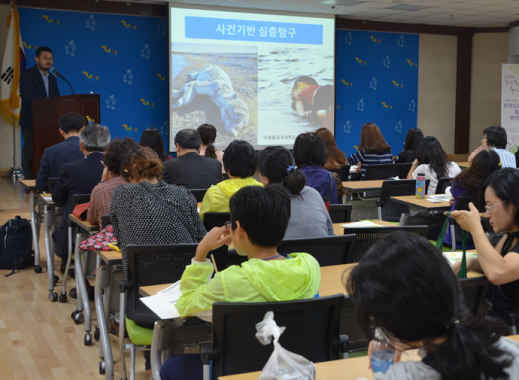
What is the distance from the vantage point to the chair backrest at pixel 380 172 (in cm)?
664

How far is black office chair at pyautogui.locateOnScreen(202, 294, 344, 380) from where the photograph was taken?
1.83 metres

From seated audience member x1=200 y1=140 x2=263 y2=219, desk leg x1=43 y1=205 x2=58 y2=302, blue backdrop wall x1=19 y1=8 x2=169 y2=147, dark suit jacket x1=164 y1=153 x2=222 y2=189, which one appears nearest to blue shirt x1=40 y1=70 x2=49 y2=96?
blue backdrop wall x1=19 y1=8 x2=169 y2=147

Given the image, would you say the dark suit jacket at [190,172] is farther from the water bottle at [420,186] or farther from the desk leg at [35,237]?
the water bottle at [420,186]

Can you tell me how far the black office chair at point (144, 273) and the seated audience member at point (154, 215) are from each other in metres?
0.21

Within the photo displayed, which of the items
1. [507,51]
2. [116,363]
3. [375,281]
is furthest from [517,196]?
[507,51]

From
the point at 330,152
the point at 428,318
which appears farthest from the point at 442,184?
the point at 428,318

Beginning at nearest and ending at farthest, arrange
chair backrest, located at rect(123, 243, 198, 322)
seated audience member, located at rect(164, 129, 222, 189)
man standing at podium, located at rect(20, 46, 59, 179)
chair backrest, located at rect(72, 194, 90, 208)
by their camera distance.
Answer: chair backrest, located at rect(123, 243, 198, 322)
chair backrest, located at rect(72, 194, 90, 208)
seated audience member, located at rect(164, 129, 222, 189)
man standing at podium, located at rect(20, 46, 59, 179)

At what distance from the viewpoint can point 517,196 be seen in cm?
241

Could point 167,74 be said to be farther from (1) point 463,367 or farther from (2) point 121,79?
(1) point 463,367

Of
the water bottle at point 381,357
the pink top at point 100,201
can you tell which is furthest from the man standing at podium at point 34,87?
the water bottle at point 381,357

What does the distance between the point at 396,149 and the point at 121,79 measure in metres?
5.82

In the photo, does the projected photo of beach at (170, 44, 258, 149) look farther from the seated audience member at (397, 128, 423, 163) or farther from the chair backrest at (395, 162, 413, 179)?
the chair backrest at (395, 162, 413, 179)

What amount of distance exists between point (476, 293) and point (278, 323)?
924mm

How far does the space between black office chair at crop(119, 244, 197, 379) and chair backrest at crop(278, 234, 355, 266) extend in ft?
1.50
